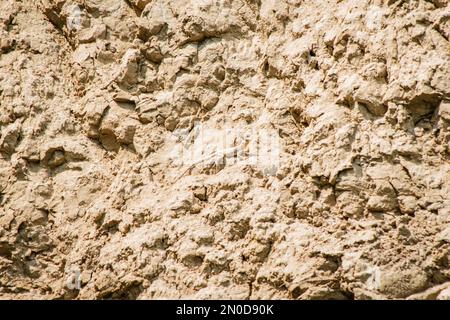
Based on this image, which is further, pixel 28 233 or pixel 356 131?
pixel 28 233

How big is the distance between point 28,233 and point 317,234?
6.38 ft

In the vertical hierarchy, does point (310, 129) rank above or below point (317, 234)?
above

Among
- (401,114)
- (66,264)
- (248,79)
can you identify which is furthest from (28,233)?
(401,114)

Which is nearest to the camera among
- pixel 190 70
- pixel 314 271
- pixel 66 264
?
pixel 314 271

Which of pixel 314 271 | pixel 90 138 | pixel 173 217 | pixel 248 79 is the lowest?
pixel 314 271

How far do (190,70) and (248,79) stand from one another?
0.42 m

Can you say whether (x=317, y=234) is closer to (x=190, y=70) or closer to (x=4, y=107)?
(x=190, y=70)

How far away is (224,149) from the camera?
12.2 feet

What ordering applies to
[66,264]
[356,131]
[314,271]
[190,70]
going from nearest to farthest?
[314,271]
[356,131]
[66,264]
[190,70]

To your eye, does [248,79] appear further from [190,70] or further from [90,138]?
[90,138]

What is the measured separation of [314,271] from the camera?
3.16 meters

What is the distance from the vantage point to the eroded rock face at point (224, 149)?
322cm

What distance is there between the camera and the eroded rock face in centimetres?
322
